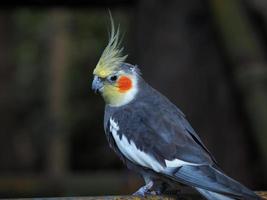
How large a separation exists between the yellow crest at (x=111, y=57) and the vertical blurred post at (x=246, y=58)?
1.00 meters

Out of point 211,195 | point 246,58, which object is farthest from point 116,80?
point 246,58

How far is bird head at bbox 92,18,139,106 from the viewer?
3564 mm

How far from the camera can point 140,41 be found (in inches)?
221

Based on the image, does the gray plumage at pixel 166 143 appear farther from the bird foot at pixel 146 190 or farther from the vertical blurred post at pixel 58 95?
the vertical blurred post at pixel 58 95

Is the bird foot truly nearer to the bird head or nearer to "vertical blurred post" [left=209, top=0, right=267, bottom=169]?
the bird head

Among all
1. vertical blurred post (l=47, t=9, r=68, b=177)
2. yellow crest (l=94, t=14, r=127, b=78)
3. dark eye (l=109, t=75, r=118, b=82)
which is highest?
yellow crest (l=94, t=14, r=127, b=78)

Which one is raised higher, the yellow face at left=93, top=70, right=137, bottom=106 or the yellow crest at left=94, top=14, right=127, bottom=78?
the yellow crest at left=94, top=14, right=127, bottom=78

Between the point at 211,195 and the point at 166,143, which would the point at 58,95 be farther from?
the point at 211,195

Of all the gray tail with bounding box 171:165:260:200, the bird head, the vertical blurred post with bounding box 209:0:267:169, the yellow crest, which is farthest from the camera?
the vertical blurred post with bounding box 209:0:267:169

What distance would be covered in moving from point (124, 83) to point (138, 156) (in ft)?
1.92

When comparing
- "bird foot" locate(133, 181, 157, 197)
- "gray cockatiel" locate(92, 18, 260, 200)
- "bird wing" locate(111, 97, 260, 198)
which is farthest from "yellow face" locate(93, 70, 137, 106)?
"bird foot" locate(133, 181, 157, 197)

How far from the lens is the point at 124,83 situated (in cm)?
370

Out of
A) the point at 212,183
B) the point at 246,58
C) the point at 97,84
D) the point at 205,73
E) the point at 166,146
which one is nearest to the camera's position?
the point at 212,183

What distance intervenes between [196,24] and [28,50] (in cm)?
796
